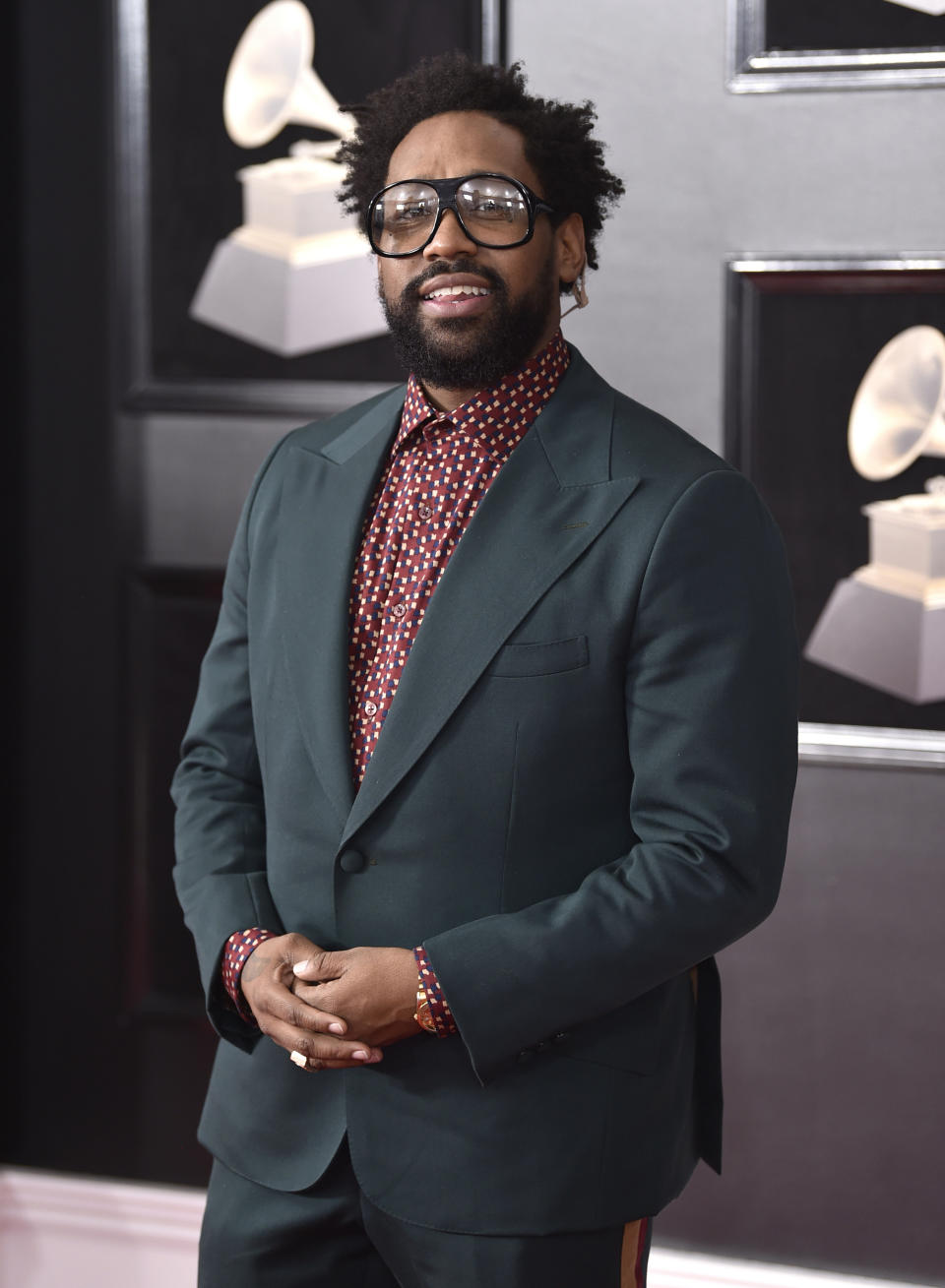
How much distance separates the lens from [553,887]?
124cm

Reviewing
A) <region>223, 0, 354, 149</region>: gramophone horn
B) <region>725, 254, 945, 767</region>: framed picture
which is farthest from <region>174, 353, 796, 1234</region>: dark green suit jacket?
<region>223, 0, 354, 149</region>: gramophone horn

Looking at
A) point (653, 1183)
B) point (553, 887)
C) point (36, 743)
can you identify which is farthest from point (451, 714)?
point (36, 743)

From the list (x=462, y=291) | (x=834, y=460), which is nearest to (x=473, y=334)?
(x=462, y=291)

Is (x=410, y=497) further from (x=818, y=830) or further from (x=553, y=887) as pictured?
(x=818, y=830)

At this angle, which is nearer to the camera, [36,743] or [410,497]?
[410,497]

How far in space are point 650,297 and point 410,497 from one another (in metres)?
0.75

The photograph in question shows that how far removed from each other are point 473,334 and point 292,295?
33.4 inches

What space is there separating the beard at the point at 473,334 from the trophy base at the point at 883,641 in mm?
777

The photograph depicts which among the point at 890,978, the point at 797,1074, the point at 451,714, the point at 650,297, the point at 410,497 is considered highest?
the point at 650,297

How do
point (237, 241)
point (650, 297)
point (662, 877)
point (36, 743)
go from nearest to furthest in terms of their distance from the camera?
1. point (662, 877)
2. point (650, 297)
3. point (237, 241)
4. point (36, 743)

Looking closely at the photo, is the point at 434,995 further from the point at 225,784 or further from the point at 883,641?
the point at 883,641

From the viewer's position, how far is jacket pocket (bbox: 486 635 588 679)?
121 centimetres

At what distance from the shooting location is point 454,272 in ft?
4.23

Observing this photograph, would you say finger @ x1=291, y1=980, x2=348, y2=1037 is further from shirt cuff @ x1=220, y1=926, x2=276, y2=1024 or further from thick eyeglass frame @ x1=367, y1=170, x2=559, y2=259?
thick eyeglass frame @ x1=367, y1=170, x2=559, y2=259
